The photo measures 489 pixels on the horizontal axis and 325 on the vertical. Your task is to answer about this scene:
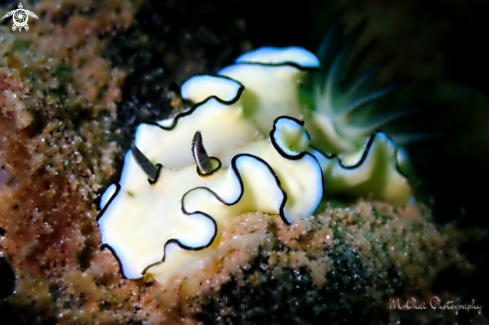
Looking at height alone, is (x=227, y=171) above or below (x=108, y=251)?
above

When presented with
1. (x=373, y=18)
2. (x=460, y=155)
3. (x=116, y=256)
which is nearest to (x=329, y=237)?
(x=116, y=256)

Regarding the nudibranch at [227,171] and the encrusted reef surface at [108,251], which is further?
the nudibranch at [227,171]

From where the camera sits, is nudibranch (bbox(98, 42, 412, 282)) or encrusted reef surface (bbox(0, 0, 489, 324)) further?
nudibranch (bbox(98, 42, 412, 282))

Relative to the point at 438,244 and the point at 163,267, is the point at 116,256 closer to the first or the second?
the point at 163,267
